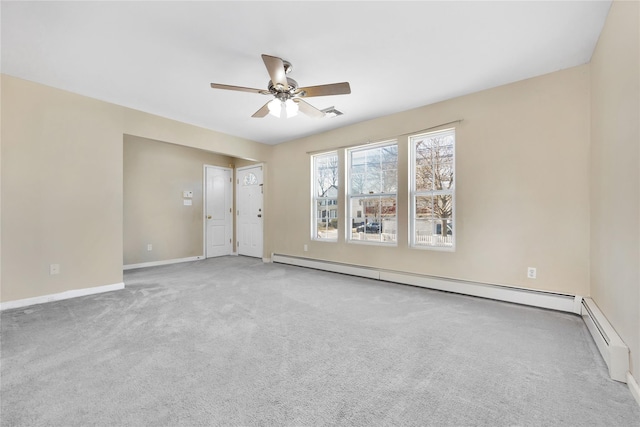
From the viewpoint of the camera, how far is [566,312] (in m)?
2.71

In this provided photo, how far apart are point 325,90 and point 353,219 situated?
257 cm

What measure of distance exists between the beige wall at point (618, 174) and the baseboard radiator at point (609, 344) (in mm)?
49

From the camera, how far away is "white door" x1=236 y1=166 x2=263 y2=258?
615 cm

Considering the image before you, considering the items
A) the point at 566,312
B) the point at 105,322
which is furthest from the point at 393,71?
the point at 105,322

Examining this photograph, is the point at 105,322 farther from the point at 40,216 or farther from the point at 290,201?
the point at 290,201

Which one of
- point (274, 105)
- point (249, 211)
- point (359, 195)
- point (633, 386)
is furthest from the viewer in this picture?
point (249, 211)

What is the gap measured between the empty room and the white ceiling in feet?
0.07

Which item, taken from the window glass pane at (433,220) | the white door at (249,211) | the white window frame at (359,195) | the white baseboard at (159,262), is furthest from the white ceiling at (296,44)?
the white baseboard at (159,262)

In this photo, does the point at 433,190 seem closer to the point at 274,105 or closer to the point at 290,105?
the point at 290,105

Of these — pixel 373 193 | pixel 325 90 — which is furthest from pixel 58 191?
pixel 373 193

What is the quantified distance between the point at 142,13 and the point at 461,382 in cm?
337

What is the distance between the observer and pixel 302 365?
1.81 m

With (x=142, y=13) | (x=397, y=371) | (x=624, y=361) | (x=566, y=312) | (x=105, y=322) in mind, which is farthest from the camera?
(x=566, y=312)

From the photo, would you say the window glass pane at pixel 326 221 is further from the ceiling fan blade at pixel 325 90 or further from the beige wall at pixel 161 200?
the beige wall at pixel 161 200
